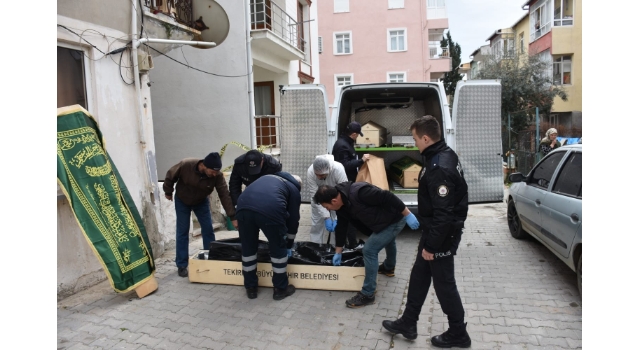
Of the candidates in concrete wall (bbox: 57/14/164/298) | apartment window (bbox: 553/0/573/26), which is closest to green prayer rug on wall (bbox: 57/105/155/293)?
concrete wall (bbox: 57/14/164/298)

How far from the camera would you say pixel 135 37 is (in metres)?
5.45

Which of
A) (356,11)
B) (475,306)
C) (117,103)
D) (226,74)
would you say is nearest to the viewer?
(475,306)

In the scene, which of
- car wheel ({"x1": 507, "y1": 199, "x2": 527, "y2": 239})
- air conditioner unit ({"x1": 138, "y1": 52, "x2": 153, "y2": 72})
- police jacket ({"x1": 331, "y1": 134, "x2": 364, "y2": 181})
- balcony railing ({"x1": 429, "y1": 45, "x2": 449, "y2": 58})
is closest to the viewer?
air conditioner unit ({"x1": 138, "y1": 52, "x2": 153, "y2": 72})

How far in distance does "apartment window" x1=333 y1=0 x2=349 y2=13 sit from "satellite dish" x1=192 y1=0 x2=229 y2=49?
60.3 feet

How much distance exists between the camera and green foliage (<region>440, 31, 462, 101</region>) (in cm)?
3328

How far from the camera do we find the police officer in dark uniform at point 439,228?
3027 mm

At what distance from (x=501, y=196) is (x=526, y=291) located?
1.93m

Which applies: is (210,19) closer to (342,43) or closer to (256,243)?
(256,243)

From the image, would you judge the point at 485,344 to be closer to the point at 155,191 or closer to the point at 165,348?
the point at 165,348

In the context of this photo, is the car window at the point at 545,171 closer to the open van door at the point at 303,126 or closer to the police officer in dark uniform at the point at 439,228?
the police officer in dark uniform at the point at 439,228

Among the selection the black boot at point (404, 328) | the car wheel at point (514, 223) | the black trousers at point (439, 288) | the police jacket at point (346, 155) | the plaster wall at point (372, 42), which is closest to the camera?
the black trousers at point (439, 288)

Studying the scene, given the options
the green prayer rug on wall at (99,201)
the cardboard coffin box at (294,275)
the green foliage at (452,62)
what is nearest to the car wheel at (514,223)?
the cardboard coffin box at (294,275)

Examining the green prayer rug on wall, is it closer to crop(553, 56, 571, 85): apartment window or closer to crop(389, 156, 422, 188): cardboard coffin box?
crop(389, 156, 422, 188): cardboard coffin box

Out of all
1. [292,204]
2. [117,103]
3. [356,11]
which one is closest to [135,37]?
[117,103]
